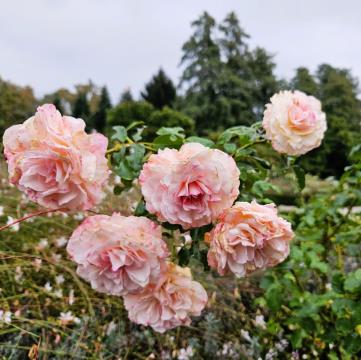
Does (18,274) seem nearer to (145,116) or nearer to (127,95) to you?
(145,116)

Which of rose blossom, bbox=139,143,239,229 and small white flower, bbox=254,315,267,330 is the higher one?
rose blossom, bbox=139,143,239,229

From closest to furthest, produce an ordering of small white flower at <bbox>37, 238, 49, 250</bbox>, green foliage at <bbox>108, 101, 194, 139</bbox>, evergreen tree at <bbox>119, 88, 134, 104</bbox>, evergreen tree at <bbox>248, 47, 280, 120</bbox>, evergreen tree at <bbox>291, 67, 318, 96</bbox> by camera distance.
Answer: small white flower at <bbox>37, 238, 49, 250</bbox> < green foliage at <bbox>108, 101, 194, 139</bbox> < evergreen tree at <bbox>248, 47, 280, 120</bbox> < evergreen tree at <bbox>291, 67, 318, 96</bbox> < evergreen tree at <bbox>119, 88, 134, 104</bbox>

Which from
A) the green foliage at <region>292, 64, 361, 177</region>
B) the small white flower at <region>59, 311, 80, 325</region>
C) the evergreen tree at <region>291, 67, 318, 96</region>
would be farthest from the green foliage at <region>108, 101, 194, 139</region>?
the small white flower at <region>59, 311, 80, 325</region>

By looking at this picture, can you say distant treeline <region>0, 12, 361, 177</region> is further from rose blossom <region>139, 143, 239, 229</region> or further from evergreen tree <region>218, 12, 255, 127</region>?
rose blossom <region>139, 143, 239, 229</region>

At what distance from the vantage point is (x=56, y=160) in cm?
66

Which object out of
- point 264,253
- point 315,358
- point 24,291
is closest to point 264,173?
point 264,253

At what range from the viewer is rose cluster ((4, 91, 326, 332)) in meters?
0.66

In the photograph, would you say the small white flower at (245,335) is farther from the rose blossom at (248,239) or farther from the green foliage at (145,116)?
the green foliage at (145,116)

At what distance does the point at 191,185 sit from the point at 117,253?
A: 15 cm

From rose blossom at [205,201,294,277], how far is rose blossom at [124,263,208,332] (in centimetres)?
8

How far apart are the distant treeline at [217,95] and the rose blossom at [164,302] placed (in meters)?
13.3

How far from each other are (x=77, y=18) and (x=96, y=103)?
2171 centimetres

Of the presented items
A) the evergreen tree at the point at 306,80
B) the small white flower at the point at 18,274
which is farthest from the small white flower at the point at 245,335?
the evergreen tree at the point at 306,80

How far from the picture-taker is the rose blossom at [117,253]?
2.17 feet
